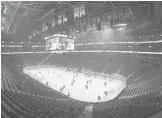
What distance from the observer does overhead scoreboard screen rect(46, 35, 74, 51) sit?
3748 millimetres

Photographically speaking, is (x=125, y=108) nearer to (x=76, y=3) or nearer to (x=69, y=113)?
(x=69, y=113)

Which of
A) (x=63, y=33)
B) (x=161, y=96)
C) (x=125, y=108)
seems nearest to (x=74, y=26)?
(x=63, y=33)

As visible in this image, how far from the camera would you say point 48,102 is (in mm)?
3615

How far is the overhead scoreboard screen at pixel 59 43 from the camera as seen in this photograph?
3748 mm

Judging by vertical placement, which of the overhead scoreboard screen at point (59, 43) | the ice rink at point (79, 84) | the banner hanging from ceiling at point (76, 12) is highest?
the banner hanging from ceiling at point (76, 12)

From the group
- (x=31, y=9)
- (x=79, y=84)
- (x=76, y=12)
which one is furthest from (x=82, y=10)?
(x=79, y=84)

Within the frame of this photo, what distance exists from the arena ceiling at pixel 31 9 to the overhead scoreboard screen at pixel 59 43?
47cm

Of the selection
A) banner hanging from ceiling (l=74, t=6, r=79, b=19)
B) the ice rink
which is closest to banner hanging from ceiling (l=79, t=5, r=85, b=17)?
banner hanging from ceiling (l=74, t=6, r=79, b=19)

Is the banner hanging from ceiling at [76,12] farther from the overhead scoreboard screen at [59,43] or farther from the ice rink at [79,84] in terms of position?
the ice rink at [79,84]

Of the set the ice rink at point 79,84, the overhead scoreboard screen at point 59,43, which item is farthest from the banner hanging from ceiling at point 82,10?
the ice rink at point 79,84

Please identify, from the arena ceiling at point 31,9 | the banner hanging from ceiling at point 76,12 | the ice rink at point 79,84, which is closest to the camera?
the arena ceiling at point 31,9

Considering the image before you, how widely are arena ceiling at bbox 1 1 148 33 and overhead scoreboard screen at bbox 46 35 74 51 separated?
47cm

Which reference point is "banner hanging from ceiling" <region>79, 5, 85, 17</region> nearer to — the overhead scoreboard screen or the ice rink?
the overhead scoreboard screen

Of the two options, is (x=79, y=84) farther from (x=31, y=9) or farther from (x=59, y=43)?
(x=31, y=9)
